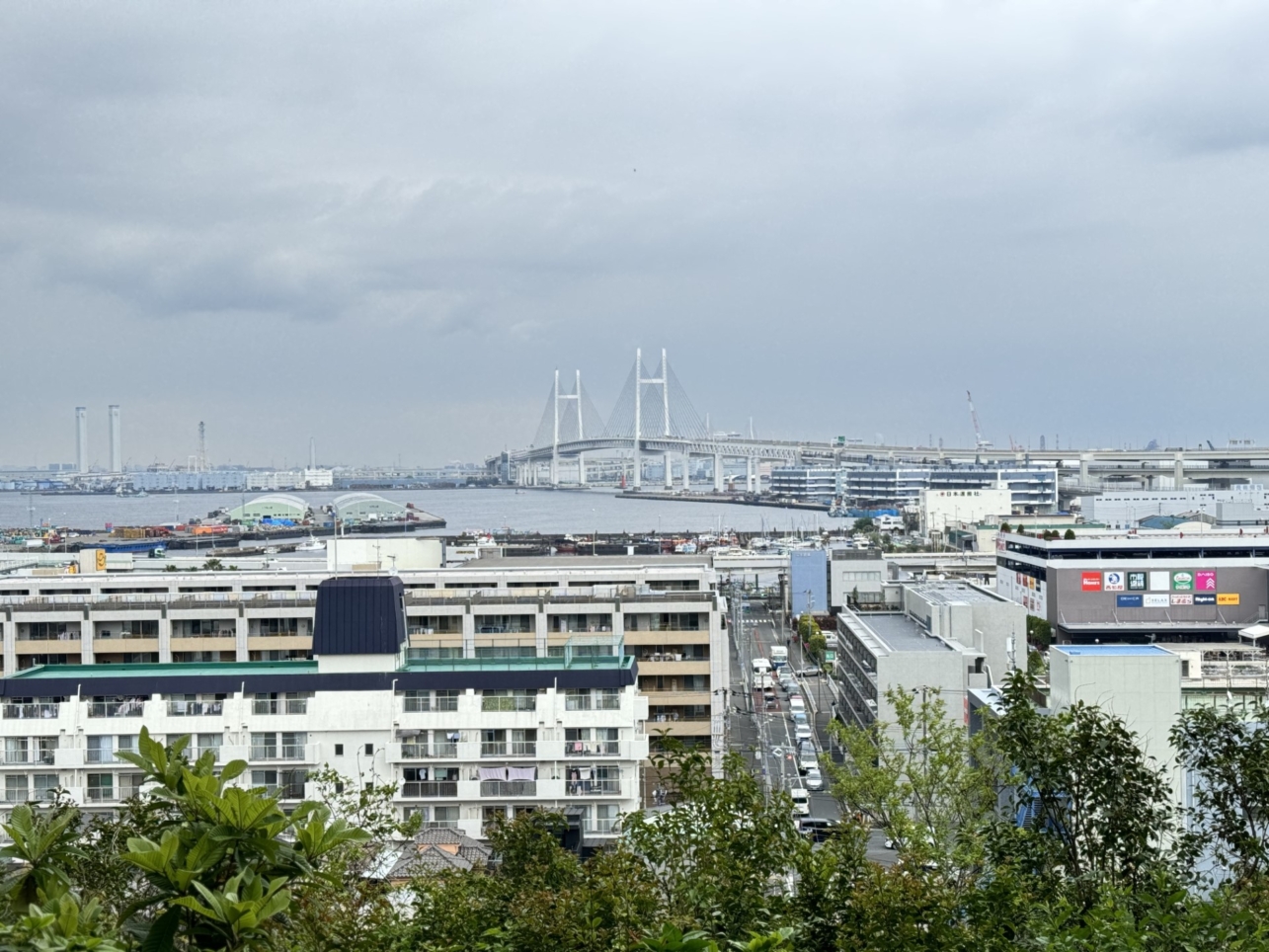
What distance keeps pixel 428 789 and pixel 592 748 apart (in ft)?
1.53

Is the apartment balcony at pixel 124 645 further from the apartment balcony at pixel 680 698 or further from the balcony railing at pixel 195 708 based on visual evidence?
the apartment balcony at pixel 680 698

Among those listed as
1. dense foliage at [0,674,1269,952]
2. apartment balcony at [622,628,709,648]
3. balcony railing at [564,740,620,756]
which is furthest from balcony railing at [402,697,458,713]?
apartment balcony at [622,628,709,648]

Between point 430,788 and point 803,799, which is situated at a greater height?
point 430,788

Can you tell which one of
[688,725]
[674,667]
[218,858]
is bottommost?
[688,725]

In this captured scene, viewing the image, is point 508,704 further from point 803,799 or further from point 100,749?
point 803,799

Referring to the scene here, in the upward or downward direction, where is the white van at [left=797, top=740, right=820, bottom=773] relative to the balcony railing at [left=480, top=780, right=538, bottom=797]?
downward

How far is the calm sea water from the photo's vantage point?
87.2 feet

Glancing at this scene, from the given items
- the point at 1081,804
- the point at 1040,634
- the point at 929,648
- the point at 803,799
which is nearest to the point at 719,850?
the point at 1081,804

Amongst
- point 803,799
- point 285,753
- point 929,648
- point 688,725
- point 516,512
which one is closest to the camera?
point 285,753

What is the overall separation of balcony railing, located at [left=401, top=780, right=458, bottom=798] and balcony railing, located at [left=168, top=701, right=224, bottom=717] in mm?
561

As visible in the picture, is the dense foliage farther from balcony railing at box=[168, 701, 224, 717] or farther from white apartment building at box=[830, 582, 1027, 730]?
white apartment building at box=[830, 582, 1027, 730]

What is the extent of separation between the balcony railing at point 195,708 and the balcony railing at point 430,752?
53 centimetres

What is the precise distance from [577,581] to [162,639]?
2073 mm

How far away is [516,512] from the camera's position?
32875mm
